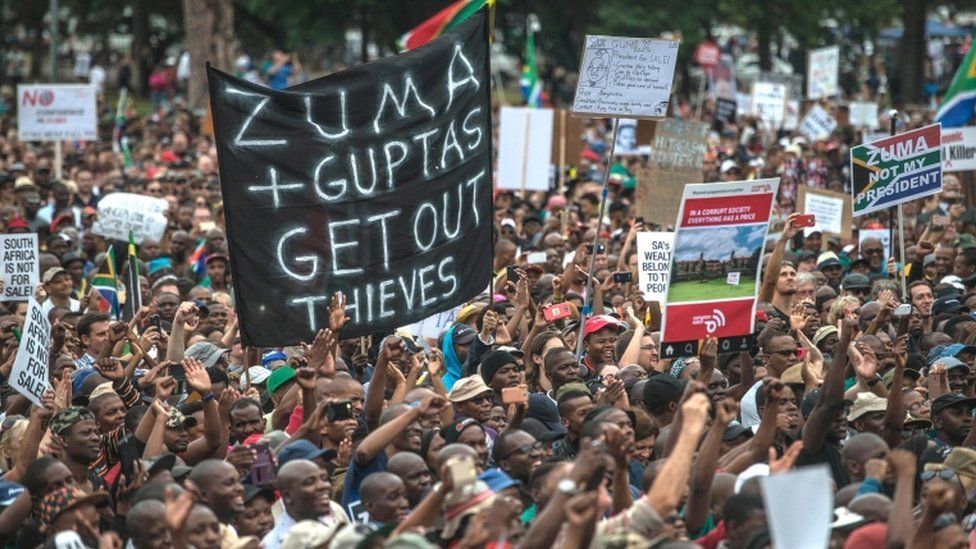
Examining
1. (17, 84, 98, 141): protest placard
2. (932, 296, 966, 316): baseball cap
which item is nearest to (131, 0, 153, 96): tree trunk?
(17, 84, 98, 141): protest placard

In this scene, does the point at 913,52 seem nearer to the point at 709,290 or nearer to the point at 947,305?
the point at 947,305

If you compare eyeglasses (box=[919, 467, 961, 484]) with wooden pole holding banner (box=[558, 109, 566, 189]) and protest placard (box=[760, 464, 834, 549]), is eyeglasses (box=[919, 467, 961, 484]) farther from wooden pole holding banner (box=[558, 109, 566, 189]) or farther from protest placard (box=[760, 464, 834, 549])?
wooden pole holding banner (box=[558, 109, 566, 189])

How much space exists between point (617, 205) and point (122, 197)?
5296 millimetres

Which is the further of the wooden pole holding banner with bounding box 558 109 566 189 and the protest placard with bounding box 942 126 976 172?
the wooden pole holding banner with bounding box 558 109 566 189

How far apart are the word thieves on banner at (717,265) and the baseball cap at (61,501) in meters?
3.01

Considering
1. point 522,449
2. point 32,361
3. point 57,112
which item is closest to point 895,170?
point 522,449

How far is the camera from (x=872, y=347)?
10453 millimetres

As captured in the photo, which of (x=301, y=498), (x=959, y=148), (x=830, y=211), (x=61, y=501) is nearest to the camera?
(x=301, y=498)

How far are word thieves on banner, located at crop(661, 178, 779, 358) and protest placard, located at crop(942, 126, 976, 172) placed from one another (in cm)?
863

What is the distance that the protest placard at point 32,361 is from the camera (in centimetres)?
924

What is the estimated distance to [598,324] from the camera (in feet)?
36.1

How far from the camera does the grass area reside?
362 inches

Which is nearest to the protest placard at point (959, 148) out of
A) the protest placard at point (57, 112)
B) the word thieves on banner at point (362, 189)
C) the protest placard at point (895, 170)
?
the protest placard at point (895, 170)

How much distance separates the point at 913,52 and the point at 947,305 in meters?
25.6
